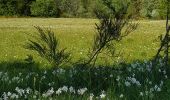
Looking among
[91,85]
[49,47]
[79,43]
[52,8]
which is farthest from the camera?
[52,8]

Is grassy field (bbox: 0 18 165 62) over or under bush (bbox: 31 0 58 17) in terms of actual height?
over

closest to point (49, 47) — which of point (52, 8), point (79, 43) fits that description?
point (79, 43)

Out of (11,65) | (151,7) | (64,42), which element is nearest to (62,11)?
(151,7)

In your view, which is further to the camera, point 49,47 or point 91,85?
point 49,47

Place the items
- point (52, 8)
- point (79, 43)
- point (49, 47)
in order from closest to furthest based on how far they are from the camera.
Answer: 1. point (49, 47)
2. point (79, 43)
3. point (52, 8)

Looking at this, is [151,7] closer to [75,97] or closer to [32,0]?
[32,0]

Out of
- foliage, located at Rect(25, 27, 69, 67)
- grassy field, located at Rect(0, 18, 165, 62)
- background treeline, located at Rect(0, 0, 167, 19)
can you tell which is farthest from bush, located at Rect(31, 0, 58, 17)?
foliage, located at Rect(25, 27, 69, 67)

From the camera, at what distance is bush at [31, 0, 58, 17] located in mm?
88438

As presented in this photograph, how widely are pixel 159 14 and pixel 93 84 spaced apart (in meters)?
76.5

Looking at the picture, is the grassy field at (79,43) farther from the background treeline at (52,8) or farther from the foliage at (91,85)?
the background treeline at (52,8)

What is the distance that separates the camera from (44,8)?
89.4 metres

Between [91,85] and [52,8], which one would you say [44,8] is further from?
[91,85]

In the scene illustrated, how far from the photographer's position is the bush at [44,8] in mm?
88438

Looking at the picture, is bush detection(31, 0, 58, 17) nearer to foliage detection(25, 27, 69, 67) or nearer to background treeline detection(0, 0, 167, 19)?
background treeline detection(0, 0, 167, 19)
